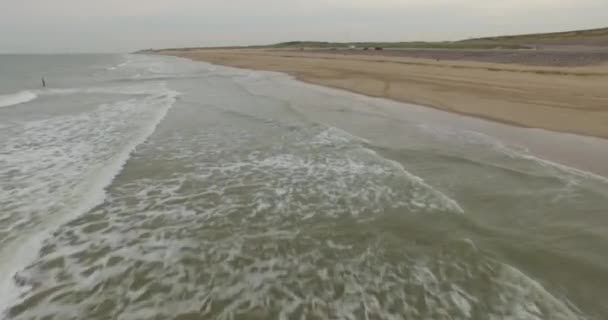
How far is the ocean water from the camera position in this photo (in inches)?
159

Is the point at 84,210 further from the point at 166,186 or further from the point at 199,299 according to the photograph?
the point at 199,299

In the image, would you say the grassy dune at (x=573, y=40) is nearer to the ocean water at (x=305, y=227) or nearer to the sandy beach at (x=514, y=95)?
the sandy beach at (x=514, y=95)

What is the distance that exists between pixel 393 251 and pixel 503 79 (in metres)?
22.1

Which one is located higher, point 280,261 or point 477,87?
point 477,87

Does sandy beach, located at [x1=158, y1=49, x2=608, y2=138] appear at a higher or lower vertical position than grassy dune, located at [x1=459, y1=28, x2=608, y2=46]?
lower

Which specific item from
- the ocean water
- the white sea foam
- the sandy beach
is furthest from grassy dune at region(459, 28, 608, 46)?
the white sea foam

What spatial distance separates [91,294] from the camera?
4184 millimetres

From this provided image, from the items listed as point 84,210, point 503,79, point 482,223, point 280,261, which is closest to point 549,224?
point 482,223

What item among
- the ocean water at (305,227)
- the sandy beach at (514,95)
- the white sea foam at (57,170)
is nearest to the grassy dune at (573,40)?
the sandy beach at (514,95)

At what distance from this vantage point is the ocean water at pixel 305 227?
405 centimetres

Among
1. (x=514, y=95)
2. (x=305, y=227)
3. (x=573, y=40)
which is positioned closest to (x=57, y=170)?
(x=305, y=227)

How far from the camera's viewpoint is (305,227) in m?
5.62

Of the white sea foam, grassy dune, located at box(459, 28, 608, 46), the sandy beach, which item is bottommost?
the white sea foam

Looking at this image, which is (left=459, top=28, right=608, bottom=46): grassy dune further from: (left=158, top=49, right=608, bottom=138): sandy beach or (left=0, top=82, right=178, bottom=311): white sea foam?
(left=0, top=82, right=178, bottom=311): white sea foam
